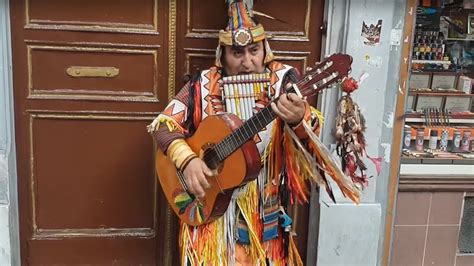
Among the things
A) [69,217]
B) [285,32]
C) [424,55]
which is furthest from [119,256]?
[424,55]

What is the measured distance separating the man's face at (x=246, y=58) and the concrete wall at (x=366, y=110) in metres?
0.69

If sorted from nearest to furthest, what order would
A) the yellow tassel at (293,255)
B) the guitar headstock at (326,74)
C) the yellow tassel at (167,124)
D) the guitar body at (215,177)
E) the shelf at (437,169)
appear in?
the guitar headstock at (326,74), the guitar body at (215,177), the yellow tassel at (167,124), the yellow tassel at (293,255), the shelf at (437,169)

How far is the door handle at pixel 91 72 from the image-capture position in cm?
296

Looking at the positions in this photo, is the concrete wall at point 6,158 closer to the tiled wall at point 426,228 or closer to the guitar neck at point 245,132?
A: the guitar neck at point 245,132

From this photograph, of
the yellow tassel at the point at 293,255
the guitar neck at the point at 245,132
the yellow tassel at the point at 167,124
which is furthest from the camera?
the yellow tassel at the point at 293,255

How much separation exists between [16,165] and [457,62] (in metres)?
2.48

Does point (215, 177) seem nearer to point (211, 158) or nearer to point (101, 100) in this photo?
point (211, 158)

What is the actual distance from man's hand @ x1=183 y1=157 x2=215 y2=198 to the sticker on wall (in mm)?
Answer: 1166

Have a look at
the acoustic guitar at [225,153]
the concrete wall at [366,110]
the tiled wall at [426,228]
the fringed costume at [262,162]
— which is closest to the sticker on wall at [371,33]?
the concrete wall at [366,110]

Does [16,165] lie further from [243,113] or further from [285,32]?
[285,32]

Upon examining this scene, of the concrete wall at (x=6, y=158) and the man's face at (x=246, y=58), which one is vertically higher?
the man's face at (x=246, y=58)

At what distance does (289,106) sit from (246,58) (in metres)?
0.41

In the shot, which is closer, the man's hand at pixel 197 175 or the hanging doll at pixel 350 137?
the man's hand at pixel 197 175

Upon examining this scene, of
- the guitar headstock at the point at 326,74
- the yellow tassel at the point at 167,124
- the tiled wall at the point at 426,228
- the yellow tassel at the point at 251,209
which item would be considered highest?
the guitar headstock at the point at 326,74
